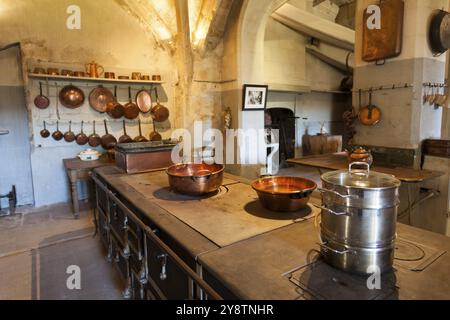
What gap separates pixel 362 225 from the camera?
81cm

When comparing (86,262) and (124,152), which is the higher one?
(124,152)

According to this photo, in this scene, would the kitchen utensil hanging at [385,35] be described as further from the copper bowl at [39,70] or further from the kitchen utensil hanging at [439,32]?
the copper bowl at [39,70]

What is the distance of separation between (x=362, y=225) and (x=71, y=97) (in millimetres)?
3782

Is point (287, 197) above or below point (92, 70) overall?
below

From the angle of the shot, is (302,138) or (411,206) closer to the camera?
(411,206)

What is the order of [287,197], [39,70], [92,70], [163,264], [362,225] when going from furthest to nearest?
1. [92,70]
2. [39,70]
3. [287,197]
4. [163,264]
5. [362,225]

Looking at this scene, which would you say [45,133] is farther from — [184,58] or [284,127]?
[284,127]

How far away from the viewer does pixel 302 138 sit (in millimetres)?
6520

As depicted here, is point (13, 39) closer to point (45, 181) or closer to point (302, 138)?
point (45, 181)

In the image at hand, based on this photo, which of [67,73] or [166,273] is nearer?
[166,273]

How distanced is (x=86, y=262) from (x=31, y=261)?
469 millimetres

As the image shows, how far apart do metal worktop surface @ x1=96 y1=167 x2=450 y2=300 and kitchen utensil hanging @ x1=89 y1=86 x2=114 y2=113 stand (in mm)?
2975

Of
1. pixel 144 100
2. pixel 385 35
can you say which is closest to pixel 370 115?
pixel 385 35
